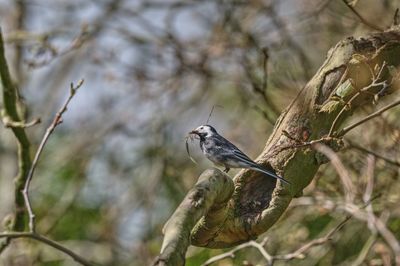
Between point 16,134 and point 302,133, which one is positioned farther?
point 16,134

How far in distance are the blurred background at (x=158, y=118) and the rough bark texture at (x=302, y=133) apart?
136cm

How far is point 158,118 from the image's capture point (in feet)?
24.4

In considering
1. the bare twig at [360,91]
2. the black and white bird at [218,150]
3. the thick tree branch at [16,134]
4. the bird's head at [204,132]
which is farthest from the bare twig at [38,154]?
the bare twig at [360,91]

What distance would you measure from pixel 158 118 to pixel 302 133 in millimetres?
4155

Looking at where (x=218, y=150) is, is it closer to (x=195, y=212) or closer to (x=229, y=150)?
(x=229, y=150)

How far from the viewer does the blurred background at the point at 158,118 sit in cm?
571

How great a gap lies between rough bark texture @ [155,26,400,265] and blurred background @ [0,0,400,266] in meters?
1.36

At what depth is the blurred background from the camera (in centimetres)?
571

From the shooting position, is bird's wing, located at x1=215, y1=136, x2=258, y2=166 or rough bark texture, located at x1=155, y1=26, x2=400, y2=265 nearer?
rough bark texture, located at x1=155, y1=26, x2=400, y2=265

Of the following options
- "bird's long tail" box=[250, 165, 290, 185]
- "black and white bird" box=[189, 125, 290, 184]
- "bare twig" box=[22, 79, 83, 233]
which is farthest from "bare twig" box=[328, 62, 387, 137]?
"bare twig" box=[22, 79, 83, 233]

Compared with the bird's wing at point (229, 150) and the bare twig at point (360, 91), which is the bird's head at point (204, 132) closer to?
the bird's wing at point (229, 150)

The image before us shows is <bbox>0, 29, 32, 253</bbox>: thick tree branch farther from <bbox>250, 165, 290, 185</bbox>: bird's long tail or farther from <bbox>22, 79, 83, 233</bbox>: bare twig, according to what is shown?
<bbox>250, 165, 290, 185</bbox>: bird's long tail

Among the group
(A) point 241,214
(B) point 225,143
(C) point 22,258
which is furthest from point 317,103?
(C) point 22,258

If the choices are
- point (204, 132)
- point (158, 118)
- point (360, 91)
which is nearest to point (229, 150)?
point (204, 132)
